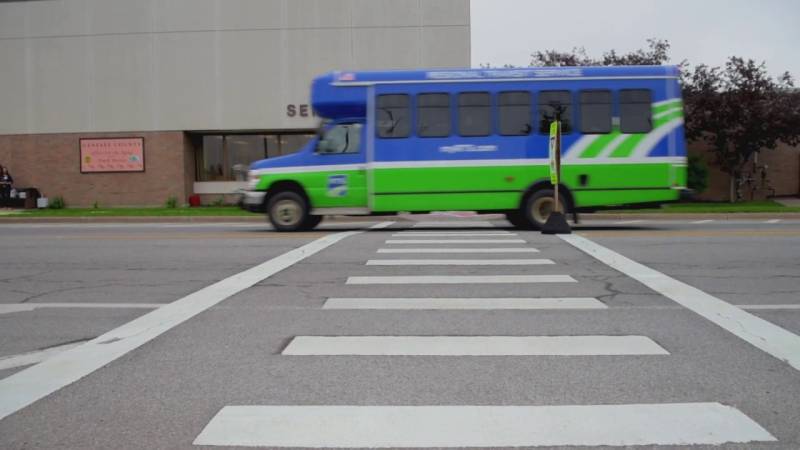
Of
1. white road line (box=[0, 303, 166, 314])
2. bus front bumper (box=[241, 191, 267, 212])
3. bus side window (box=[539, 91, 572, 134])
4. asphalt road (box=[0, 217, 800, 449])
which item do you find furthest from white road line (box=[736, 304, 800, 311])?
bus front bumper (box=[241, 191, 267, 212])

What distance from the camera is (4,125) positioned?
32.0 m

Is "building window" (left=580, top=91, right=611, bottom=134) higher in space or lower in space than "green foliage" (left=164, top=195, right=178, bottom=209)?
higher

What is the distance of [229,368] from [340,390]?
0.89 meters

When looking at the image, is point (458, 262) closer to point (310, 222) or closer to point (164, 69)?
point (310, 222)

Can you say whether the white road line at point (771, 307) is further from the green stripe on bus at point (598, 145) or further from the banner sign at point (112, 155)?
the banner sign at point (112, 155)

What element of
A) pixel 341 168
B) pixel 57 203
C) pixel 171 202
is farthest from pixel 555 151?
pixel 57 203

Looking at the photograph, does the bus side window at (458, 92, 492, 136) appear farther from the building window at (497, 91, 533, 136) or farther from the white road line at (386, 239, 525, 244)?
the white road line at (386, 239, 525, 244)

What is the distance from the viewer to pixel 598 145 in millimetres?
15047

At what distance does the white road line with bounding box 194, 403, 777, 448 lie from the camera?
A: 3.24 m

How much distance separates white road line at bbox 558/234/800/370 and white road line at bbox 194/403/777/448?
137 cm

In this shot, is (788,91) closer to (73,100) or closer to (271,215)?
(271,215)

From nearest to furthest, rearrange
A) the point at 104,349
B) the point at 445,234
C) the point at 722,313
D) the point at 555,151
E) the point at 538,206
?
the point at 104,349 → the point at 722,313 → the point at 555,151 → the point at 445,234 → the point at 538,206

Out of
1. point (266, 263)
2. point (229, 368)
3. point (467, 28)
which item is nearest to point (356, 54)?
point (467, 28)

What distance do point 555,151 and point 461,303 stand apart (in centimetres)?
774
